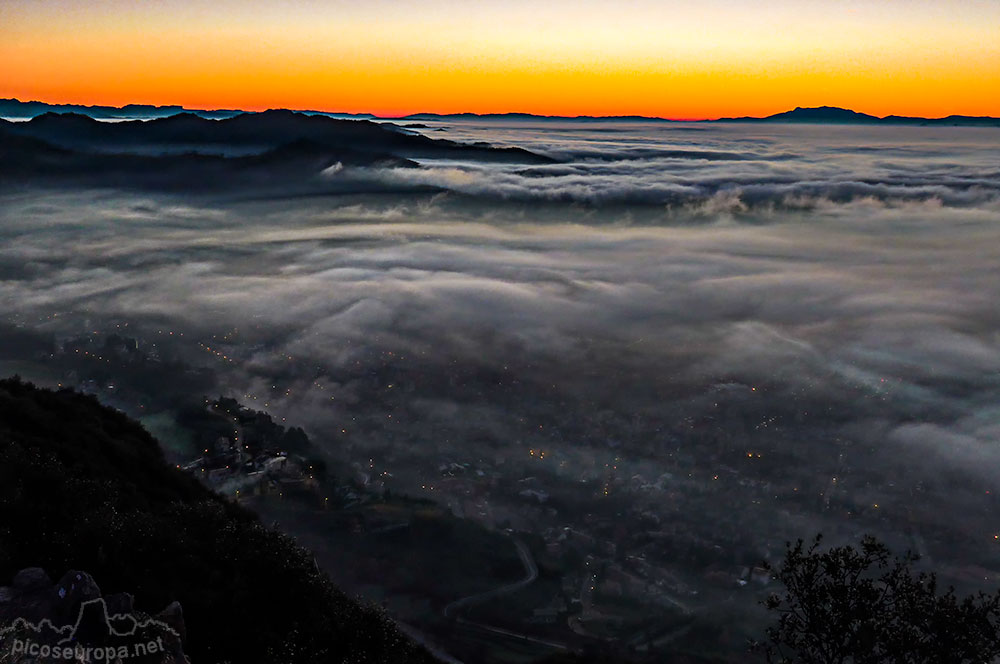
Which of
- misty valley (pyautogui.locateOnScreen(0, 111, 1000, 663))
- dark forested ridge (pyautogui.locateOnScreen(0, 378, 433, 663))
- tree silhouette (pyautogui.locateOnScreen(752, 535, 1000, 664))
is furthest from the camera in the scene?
misty valley (pyautogui.locateOnScreen(0, 111, 1000, 663))

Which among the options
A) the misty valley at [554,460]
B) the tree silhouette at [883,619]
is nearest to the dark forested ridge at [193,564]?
the tree silhouette at [883,619]

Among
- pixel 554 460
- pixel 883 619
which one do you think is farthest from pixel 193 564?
pixel 554 460

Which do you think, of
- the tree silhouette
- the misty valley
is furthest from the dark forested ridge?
the misty valley

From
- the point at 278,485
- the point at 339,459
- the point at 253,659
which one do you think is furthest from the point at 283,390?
the point at 253,659

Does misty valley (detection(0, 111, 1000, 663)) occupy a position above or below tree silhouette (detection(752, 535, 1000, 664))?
below

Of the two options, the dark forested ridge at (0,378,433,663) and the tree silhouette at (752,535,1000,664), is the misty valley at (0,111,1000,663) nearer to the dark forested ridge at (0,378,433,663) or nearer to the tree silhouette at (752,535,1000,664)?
the tree silhouette at (752,535,1000,664)

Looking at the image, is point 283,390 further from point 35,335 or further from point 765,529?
point 765,529

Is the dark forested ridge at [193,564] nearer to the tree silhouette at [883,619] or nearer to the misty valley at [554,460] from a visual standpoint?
the tree silhouette at [883,619]
